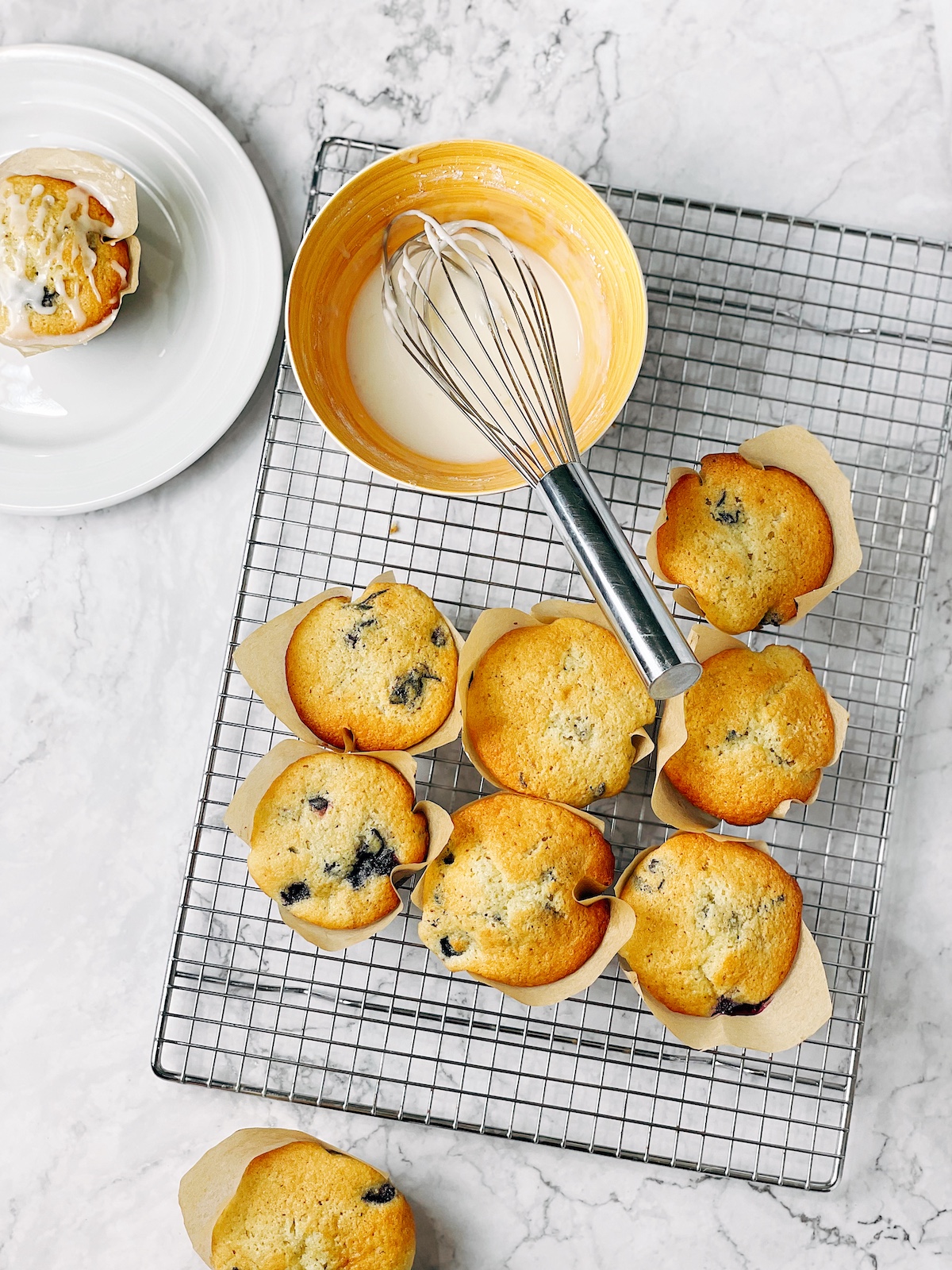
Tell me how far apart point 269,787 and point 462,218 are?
0.95m

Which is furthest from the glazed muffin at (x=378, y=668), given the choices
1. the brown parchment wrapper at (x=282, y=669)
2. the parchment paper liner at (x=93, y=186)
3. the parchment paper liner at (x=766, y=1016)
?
→ the parchment paper liner at (x=93, y=186)

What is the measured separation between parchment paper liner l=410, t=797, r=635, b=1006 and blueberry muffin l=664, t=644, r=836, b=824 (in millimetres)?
185

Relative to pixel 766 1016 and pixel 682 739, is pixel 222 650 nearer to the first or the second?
pixel 682 739

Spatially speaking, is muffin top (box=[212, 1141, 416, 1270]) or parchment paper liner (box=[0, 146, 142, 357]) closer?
muffin top (box=[212, 1141, 416, 1270])

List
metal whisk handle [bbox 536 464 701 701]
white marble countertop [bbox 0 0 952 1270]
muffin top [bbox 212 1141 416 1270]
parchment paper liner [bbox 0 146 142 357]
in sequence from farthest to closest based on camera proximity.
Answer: white marble countertop [bbox 0 0 952 1270]
parchment paper liner [bbox 0 146 142 357]
muffin top [bbox 212 1141 416 1270]
metal whisk handle [bbox 536 464 701 701]

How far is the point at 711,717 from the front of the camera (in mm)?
1528

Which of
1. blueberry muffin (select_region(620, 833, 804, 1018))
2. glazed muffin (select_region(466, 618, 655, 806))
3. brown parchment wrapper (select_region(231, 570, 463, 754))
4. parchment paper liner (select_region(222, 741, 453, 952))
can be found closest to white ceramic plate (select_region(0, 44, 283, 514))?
brown parchment wrapper (select_region(231, 570, 463, 754))

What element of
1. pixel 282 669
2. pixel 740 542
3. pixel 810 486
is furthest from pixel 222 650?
pixel 810 486

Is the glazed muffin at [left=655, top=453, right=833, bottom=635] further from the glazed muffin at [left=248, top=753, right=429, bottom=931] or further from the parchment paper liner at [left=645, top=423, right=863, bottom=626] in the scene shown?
the glazed muffin at [left=248, top=753, right=429, bottom=931]

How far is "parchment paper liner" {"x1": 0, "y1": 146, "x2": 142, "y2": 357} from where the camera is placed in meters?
1.60

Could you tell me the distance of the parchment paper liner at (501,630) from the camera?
1504 mm

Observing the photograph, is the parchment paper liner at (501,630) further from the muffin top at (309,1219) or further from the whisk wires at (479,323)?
the muffin top at (309,1219)

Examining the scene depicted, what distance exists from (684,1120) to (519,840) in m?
0.64

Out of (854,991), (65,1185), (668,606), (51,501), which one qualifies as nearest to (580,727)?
(668,606)
